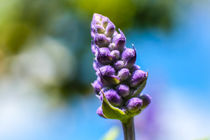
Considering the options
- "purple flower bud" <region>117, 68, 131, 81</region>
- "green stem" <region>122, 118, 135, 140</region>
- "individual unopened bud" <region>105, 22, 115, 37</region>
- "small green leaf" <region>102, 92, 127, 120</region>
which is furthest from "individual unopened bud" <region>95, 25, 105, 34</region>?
"green stem" <region>122, 118, 135, 140</region>

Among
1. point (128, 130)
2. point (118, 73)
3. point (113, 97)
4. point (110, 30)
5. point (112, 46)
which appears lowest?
point (128, 130)

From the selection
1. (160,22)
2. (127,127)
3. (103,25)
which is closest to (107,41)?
(103,25)

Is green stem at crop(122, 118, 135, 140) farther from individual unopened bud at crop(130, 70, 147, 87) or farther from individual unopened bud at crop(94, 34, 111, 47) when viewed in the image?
individual unopened bud at crop(94, 34, 111, 47)

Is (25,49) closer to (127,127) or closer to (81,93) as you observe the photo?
(81,93)

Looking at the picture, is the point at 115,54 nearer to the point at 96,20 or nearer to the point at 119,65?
the point at 119,65

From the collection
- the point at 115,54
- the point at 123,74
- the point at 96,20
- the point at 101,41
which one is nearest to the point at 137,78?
the point at 123,74

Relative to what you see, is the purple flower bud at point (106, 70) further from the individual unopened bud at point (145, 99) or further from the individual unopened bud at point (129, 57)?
the individual unopened bud at point (145, 99)

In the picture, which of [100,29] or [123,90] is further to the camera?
[100,29]
